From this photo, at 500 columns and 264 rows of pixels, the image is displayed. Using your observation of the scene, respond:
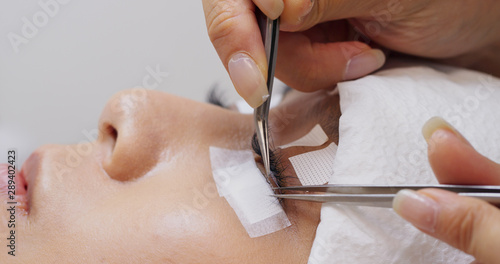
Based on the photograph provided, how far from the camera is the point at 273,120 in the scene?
0.97 meters

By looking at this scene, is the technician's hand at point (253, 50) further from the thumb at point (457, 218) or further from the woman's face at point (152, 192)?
the thumb at point (457, 218)

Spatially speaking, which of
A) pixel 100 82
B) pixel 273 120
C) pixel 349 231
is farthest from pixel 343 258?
pixel 100 82

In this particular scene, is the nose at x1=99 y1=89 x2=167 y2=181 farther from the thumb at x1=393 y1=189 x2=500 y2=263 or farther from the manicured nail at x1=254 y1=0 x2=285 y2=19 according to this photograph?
the thumb at x1=393 y1=189 x2=500 y2=263

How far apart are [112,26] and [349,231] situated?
1.25m

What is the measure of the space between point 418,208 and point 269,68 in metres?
0.36

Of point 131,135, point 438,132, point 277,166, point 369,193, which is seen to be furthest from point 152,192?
point 438,132

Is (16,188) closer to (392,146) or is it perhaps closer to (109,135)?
(109,135)

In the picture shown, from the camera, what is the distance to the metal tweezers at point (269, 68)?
29.0 inches

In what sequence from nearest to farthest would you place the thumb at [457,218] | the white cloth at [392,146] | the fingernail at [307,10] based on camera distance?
the thumb at [457,218], the white cloth at [392,146], the fingernail at [307,10]

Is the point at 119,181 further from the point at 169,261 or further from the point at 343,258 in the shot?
the point at 343,258

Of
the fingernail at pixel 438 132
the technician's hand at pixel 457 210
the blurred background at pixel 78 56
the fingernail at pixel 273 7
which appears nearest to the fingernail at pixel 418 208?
the technician's hand at pixel 457 210

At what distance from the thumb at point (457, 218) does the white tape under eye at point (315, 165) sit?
22 centimetres

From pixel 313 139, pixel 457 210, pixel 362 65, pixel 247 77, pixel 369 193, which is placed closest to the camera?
pixel 457 210

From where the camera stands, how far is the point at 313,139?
0.84 m
